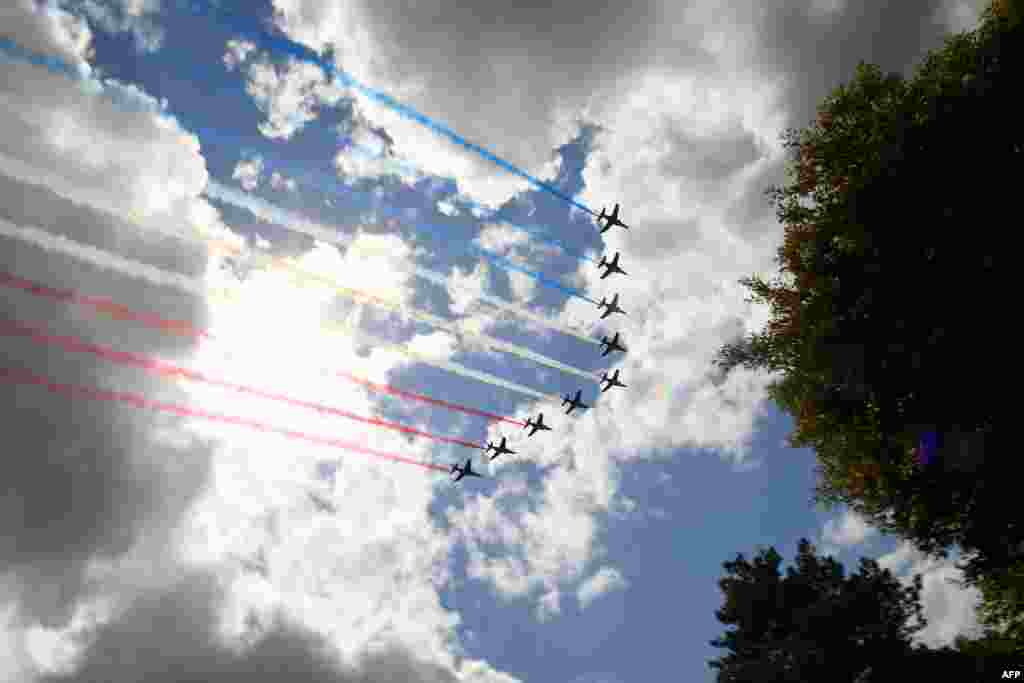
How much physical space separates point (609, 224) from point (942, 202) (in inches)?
671

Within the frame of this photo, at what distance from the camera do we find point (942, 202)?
47.3 feet

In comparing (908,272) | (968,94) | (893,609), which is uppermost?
(968,94)

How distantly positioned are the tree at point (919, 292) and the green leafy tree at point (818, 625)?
9.20 metres

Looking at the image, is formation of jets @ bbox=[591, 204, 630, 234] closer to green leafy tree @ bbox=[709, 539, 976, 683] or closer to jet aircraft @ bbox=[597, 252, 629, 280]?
jet aircraft @ bbox=[597, 252, 629, 280]

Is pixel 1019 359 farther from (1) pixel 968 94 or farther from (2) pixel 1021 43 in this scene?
(2) pixel 1021 43

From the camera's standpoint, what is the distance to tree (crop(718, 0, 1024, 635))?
13875 mm

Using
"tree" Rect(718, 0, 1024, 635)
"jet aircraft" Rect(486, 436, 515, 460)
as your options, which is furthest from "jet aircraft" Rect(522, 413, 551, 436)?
"tree" Rect(718, 0, 1024, 635)

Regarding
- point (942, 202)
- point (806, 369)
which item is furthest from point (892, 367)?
point (942, 202)

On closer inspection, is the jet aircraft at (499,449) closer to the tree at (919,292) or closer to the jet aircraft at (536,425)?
the jet aircraft at (536,425)

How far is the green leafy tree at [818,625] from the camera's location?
74.3 feet

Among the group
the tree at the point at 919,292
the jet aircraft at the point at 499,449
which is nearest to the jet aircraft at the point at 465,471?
the jet aircraft at the point at 499,449

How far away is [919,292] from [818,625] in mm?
18456

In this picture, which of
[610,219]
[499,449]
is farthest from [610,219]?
[499,449]

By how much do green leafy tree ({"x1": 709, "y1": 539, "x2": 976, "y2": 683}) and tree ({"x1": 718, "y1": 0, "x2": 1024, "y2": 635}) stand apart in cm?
920
